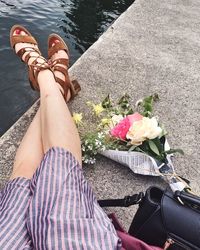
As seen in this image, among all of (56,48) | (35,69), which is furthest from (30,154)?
(56,48)

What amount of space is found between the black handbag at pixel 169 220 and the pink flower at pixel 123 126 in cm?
68

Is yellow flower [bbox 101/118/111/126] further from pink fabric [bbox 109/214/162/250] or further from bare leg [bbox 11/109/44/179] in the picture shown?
pink fabric [bbox 109/214/162/250]

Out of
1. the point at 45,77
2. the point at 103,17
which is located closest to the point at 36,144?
the point at 45,77

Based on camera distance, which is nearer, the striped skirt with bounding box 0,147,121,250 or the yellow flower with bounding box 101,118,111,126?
the striped skirt with bounding box 0,147,121,250

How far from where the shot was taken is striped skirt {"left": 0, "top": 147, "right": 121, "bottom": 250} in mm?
1671

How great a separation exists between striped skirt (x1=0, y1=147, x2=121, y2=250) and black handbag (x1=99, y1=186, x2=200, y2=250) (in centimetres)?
18

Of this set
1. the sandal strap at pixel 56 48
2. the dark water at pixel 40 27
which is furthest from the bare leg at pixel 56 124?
the dark water at pixel 40 27

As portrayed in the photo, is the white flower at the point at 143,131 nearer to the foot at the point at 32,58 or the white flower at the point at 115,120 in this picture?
the white flower at the point at 115,120

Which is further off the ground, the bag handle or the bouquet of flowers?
the bag handle

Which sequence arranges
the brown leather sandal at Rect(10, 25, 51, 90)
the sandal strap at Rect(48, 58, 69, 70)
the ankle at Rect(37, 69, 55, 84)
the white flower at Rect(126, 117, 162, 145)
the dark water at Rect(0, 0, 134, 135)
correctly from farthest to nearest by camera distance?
the dark water at Rect(0, 0, 134, 135)
the sandal strap at Rect(48, 58, 69, 70)
the brown leather sandal at Rect(10, 25, 51, 90)
the ankle at Rect(37, 69, 55, 84)
the white flower at Rect(126, 117, 162, 145)

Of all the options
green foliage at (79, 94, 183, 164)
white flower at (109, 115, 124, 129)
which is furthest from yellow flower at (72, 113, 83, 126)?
white flower at (109, 115, 124, 129)

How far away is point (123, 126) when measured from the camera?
2.55 metres

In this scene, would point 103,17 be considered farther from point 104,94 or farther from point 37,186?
point 37,186

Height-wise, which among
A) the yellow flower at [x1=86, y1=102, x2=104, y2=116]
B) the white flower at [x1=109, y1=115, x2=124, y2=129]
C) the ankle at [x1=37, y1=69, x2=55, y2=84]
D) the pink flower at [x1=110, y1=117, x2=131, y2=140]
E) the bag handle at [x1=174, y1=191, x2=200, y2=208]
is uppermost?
the bag handle at [x1=174, y1=191, x2=200, y2=208]
